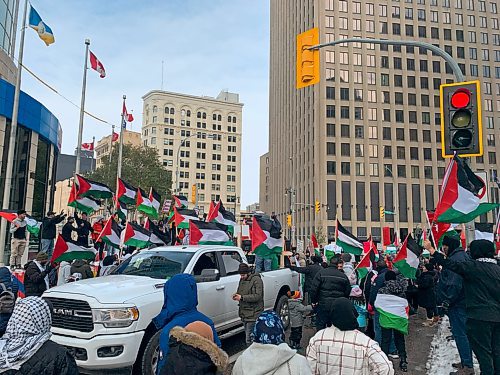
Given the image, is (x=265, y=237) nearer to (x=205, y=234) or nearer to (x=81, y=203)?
(x=205, y=234)

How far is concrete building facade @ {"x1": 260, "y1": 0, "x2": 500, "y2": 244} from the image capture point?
70375mm

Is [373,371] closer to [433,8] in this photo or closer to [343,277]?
[343,277]

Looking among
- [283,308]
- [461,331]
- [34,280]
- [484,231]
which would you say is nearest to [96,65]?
[34,280]

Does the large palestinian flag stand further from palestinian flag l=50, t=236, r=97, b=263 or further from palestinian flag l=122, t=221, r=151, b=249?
palestinian flag l=50, t=236, r=97, b=263

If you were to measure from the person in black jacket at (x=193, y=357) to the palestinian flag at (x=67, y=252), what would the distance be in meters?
7.94

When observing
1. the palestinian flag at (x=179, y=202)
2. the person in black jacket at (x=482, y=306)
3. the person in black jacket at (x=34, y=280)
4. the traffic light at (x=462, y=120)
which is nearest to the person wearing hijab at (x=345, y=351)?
the person in black jacket at (x=482, y=306)

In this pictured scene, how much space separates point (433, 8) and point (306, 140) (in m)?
31.9

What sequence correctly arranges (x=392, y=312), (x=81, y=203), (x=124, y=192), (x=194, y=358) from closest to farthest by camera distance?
(x=194, y=358), (x=392, y=312), (x=81, y=203), (x=124, y=192)

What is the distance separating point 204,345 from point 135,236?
30.1 feet

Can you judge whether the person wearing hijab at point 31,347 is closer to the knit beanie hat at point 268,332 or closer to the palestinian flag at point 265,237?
the knit beanie hat at point 268,332

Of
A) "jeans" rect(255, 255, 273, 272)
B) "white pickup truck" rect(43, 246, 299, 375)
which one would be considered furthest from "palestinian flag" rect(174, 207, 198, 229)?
"white pickup truck" rect(43, 246, 299, 375)

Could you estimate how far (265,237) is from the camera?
35.9 feet

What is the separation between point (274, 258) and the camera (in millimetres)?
11945

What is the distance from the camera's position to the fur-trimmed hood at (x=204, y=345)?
2.94 meters
